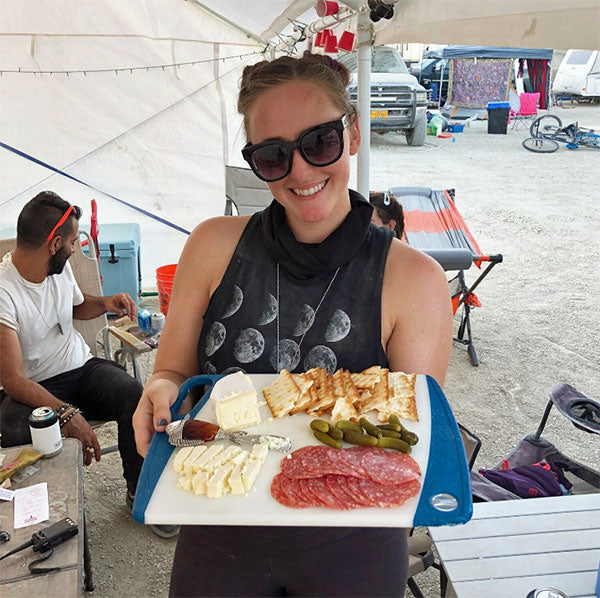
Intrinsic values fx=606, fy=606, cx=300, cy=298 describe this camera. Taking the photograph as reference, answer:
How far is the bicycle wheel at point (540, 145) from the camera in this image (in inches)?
568

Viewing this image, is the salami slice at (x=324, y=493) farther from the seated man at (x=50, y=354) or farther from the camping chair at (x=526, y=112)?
the camping chair at (x=526, y=112)

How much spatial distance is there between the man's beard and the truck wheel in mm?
12992

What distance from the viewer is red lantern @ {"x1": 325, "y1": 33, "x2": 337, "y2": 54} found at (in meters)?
4.07

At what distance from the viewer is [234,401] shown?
1480 mm

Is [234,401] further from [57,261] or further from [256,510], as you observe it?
[57,261]

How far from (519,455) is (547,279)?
4.32 metres

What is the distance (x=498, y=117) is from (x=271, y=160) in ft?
55.3

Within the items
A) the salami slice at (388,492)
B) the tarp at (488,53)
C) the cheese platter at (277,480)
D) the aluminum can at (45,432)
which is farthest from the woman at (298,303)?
the tarp at (488,53)

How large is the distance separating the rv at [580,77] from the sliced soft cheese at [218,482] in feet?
76.0

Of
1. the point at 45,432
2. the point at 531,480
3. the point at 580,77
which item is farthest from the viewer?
the point at 580,77

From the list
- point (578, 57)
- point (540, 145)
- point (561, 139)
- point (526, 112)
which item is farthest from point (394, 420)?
point (578, 57)

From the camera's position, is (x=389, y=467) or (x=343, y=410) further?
(x=343, y=410)

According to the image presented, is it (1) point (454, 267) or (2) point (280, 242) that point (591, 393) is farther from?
(2) point (280, 242)

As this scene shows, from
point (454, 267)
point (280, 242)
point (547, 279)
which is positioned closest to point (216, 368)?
point (280, 242)
